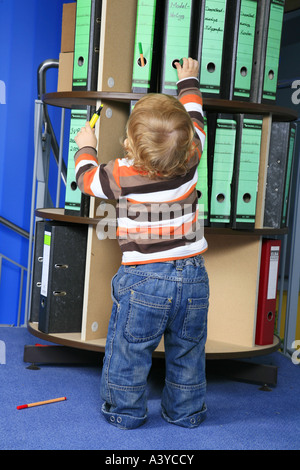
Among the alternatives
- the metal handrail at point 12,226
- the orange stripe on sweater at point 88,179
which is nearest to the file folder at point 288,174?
the orange stripe on sweater at point 88,179

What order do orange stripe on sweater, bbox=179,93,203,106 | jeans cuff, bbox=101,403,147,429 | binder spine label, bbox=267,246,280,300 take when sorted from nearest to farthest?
jeans cuff, bbox=101,403,147,429
orange stripe on sweater, bbox=179,93,203,106
binder spine label, bbox=267,246,280,300

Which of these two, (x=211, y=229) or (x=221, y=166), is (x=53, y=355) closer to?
(x=211, y=229)

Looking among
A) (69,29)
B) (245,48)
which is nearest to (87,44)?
(69,29)

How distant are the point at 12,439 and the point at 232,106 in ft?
3.78

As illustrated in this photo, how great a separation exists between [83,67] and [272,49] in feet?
2.07

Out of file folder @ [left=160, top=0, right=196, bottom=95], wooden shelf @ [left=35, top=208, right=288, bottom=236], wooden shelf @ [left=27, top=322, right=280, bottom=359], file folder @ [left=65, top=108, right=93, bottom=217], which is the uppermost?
file folder @ [left=160, top=0, right=196, bottom=95]

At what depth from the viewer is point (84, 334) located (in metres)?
1.93

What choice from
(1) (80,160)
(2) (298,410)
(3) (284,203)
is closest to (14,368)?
(1) (80,160)

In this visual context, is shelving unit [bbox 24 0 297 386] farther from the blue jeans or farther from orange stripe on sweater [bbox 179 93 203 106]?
the blue jeans

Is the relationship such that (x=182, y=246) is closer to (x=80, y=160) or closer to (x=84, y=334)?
(x=80, y=160)

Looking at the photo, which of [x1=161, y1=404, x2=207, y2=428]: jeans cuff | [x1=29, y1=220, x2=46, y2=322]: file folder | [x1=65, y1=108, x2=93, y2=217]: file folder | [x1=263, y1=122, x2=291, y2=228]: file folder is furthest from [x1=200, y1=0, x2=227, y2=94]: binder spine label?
[x1=161, y1=404, x2=207, y2=428]: jeans cuff

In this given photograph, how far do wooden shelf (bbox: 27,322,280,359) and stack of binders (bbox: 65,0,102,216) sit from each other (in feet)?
1.37

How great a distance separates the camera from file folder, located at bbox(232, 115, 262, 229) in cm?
189

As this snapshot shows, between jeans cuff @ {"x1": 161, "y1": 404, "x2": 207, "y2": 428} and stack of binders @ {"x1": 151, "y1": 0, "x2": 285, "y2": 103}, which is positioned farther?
stack of binders @ {"x1": 151, "y1": 0, "x2": 285, "y2": 103}
